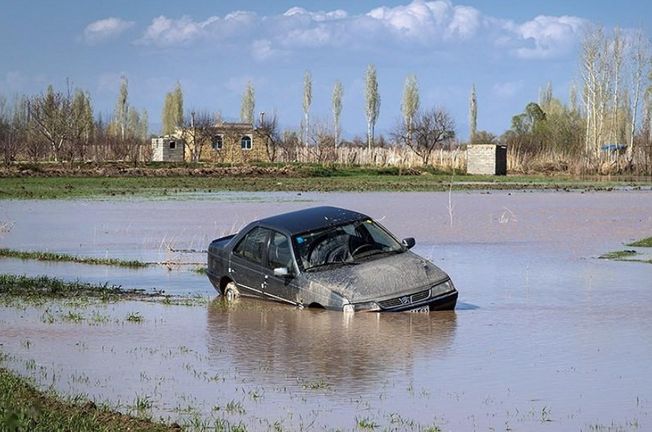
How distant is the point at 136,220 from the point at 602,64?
76.0m

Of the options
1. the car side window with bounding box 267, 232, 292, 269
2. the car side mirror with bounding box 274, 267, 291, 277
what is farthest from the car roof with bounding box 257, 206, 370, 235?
the car side mirror with bounding box 274, 267, 291, 277

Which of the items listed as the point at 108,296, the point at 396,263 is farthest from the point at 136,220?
the point at 396,263

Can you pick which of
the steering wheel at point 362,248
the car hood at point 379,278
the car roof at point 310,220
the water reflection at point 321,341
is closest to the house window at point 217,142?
the car roof at point 310,220

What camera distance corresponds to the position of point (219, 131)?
118 meters

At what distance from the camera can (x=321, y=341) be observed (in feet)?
51.0

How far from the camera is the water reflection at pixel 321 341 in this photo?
1354 centimetres

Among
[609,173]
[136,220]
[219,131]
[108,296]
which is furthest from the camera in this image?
[219,131]

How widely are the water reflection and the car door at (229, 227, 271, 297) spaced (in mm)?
281

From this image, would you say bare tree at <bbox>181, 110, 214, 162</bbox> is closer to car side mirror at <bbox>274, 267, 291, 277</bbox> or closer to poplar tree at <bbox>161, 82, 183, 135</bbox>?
poplar tree at <bbox>161, 82, 183, 135</bbox>

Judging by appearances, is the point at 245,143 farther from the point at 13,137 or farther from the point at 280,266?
the point at 280,266

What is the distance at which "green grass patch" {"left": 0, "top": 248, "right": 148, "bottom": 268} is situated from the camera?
83.9 feet

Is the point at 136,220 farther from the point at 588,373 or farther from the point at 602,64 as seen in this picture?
the point at 602,64

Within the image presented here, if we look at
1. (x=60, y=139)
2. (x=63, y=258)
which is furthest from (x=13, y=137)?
(x=63, y=258)

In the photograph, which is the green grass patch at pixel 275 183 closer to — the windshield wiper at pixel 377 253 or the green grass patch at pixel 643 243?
the green grass patch at pixel 643 243
